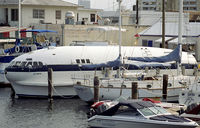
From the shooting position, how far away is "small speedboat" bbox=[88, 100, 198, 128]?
33344 millimetres

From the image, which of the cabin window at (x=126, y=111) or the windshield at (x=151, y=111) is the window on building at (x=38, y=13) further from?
the windshield at (x=151, y=111)

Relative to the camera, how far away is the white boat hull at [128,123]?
3294 cm

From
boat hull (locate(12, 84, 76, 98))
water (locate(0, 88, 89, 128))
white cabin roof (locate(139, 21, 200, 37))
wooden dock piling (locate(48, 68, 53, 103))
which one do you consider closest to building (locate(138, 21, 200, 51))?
white cabin roof (locate(139, 21, 200, 37))

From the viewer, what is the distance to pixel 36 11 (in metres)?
75.3

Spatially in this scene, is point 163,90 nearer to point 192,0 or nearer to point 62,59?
point 62,59

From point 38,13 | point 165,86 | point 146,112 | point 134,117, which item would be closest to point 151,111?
point 146,112

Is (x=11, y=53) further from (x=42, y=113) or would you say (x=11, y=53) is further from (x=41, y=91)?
(x=42, y=113)

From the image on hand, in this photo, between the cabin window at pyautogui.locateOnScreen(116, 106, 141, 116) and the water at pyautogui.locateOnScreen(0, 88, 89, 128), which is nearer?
the cabin window at pyautogui.locateOnScreen(116, 106, 141, 116)

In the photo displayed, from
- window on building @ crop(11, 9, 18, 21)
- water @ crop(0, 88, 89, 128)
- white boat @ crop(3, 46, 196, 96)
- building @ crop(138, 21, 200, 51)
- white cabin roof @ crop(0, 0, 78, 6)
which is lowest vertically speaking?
water @ crop(0, 88, 89, 128)

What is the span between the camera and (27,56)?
1923 inches

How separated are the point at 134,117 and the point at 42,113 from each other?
33.9 ft

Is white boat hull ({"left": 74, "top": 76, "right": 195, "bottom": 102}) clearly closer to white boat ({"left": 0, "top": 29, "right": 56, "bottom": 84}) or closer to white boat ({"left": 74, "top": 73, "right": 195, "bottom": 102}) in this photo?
white boat ({"left": 74, "top": 73, "right": 195, "bottom": 102})

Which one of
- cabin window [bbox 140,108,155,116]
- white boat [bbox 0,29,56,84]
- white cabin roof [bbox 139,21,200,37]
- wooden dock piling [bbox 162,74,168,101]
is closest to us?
cabin window [bbox 140,108,155,116]

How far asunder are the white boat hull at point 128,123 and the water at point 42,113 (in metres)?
2.16
